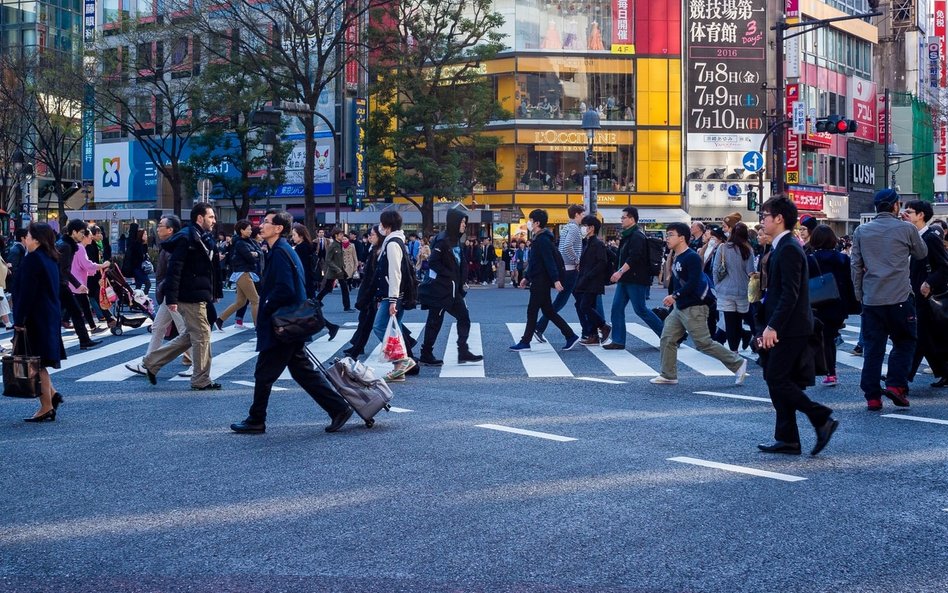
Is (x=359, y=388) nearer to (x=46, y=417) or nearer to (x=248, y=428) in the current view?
(x=248, y=428)

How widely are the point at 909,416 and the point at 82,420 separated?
629 cm

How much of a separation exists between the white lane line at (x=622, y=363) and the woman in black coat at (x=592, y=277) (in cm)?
31

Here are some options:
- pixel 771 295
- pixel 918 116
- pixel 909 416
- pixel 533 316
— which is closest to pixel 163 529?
pixel 771 295

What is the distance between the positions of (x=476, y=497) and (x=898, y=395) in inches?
181

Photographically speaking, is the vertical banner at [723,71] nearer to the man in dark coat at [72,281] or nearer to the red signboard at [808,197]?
the red signboard at [808,197]

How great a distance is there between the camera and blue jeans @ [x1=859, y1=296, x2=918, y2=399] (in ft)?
29.6

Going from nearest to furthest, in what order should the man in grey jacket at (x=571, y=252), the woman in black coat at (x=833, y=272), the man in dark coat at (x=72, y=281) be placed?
the woman in black coat at (x=833, y=272) → the man in dark coat at (x=72, y=281) → the man in grey jacket at (x=571, y=252)

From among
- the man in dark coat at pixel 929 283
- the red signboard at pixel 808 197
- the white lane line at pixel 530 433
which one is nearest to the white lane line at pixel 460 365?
the white lane line at pixel 530 433

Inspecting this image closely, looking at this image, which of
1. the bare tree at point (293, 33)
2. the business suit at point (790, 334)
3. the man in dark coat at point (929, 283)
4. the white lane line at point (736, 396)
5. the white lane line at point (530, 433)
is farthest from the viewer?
the bare tree at point (293, 33)

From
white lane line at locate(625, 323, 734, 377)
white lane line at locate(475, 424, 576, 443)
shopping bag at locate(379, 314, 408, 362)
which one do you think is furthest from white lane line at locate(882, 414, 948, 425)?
shopping bag at locate(379, 314, 408, 362)

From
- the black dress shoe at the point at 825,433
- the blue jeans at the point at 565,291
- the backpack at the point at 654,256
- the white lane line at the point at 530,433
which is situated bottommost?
the white lane line at the point at 530,433

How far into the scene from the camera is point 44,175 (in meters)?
74.2

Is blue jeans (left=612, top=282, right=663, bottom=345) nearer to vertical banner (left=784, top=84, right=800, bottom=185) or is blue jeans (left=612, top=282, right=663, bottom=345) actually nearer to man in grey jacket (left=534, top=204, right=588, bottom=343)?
man in grey jacket (left=534, top=204, right=588, bottom=343)

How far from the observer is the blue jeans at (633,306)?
13.9 m
